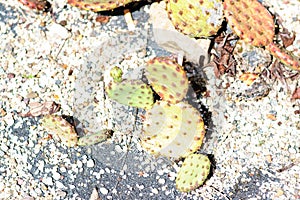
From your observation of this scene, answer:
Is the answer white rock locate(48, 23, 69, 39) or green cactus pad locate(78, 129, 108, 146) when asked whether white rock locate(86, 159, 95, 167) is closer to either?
green cactus pad locate(78, 129, 108, 146)

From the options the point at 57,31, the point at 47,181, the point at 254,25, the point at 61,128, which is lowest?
the point at 47,181

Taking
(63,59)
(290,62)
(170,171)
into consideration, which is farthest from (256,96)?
(63,59)

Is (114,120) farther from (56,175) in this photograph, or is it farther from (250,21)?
(250,21)

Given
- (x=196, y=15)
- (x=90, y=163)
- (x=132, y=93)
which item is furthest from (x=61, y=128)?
(x=196, y=15)

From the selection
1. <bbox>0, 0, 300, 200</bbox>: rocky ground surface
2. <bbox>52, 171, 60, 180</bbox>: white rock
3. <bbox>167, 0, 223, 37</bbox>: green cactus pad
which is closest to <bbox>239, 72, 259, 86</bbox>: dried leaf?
<bbox>0, 0, 300, 200</bbox>: rocky ground surface

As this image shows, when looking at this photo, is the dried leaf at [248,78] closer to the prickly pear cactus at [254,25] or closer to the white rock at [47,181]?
the prickly pear cactus at [254,25]
